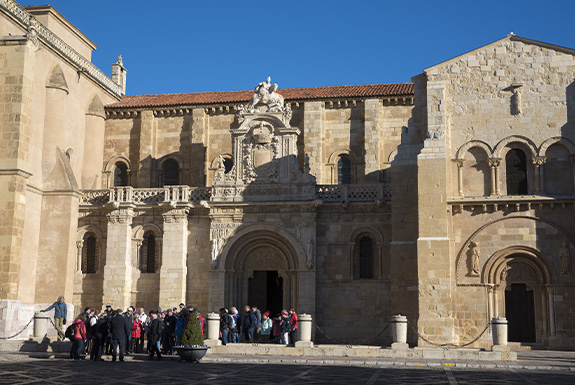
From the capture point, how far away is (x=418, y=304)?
25.1 meters

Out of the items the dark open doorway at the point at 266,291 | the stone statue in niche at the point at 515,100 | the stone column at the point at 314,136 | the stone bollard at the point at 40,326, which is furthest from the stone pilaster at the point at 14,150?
the stone statue in niche at the point at 515,100

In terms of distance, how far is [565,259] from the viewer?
2500cm

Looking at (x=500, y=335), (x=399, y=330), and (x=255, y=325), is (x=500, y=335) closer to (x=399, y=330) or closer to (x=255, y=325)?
(x=399, y=330)

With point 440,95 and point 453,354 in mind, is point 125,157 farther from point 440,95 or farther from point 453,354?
point 453,354

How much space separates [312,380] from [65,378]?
5.19 meters

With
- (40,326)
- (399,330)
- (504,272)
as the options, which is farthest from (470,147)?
(40,326)

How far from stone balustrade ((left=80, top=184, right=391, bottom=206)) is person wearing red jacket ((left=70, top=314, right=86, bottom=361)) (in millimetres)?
11386

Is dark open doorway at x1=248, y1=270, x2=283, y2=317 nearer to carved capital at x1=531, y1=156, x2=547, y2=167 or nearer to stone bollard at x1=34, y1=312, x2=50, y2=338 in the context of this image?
stone bollard at x1=34, y1=312, x2=50, y2=338

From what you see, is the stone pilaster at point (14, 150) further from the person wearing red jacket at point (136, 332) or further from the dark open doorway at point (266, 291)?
the dark open doorway at point (266, 291)

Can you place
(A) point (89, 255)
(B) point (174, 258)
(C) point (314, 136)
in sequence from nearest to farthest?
1. (B) point (174, 258)
2. (A) point (89, 255)
3. (C) point (314, 136)

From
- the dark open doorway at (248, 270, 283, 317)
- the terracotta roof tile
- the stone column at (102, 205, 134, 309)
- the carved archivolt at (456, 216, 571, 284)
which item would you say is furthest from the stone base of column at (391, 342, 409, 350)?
the terracotta roof tile

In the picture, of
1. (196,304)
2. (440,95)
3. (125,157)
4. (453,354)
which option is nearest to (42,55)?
(125,157)

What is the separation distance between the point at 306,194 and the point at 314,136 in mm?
4470

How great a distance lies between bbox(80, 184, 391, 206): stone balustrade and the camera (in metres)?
30.2
